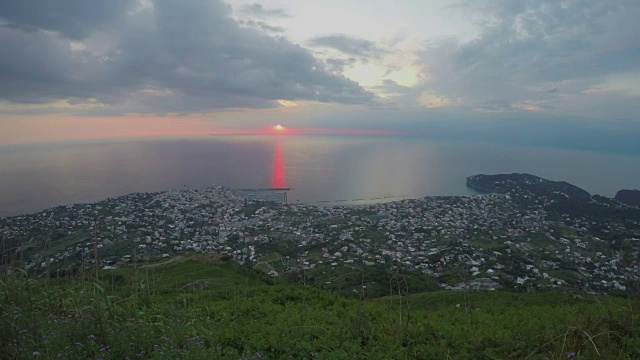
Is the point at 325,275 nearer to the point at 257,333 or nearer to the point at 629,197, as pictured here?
the point at 257,333

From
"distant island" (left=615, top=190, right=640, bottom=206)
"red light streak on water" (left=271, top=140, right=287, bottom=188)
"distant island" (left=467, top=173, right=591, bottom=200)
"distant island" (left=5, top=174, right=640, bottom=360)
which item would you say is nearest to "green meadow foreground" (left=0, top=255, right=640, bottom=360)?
"distant island" (left=5, top=174, right=640, bottom=360)

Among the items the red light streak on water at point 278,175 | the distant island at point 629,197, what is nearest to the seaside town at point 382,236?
the distant island at point 629,197

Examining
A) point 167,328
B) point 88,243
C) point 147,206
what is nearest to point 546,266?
point 167,328

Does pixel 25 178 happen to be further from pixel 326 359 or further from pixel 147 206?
pixel 326 359

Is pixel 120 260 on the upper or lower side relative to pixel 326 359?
lower

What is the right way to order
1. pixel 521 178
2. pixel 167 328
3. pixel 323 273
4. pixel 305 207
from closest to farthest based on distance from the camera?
1. pixel 167 328
2. pixel 323 273
3. pixel 305 207
4. pixel 521 178

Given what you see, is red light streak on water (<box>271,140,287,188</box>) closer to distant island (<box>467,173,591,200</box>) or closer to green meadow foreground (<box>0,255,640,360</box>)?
distant island (<box>467,173,591,200</box>)

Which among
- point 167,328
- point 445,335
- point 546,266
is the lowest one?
point 546,266

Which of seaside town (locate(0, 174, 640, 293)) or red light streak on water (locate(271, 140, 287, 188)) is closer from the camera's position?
seaside town (locate(0, 174, 640, 293))
